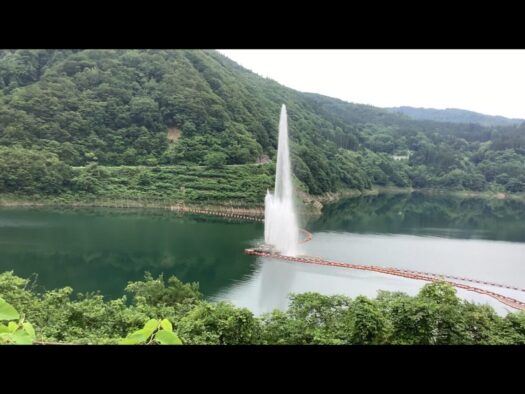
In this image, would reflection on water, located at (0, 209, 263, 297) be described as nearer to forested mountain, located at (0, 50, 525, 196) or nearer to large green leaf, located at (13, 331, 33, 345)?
forested mountain, located at (0, 50, 525, 196)

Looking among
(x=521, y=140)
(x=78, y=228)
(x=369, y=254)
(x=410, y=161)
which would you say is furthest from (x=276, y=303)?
(x=521, y=140)

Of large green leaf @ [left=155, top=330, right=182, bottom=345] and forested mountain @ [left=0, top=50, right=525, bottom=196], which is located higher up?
forested mountain @ [left=0, top=50, right=525, bottom=196]

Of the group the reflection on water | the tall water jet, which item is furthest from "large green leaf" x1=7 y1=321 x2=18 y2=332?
the tall water jet

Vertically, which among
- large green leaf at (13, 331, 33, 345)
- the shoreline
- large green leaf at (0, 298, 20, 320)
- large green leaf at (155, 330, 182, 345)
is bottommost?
the shoreline

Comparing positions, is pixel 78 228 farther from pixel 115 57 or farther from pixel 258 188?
pixel 115 57

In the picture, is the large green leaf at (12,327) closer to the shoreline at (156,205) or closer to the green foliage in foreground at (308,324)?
the green foliage in foreground at (308,324)

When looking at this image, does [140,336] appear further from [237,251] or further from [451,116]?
[451,116]
